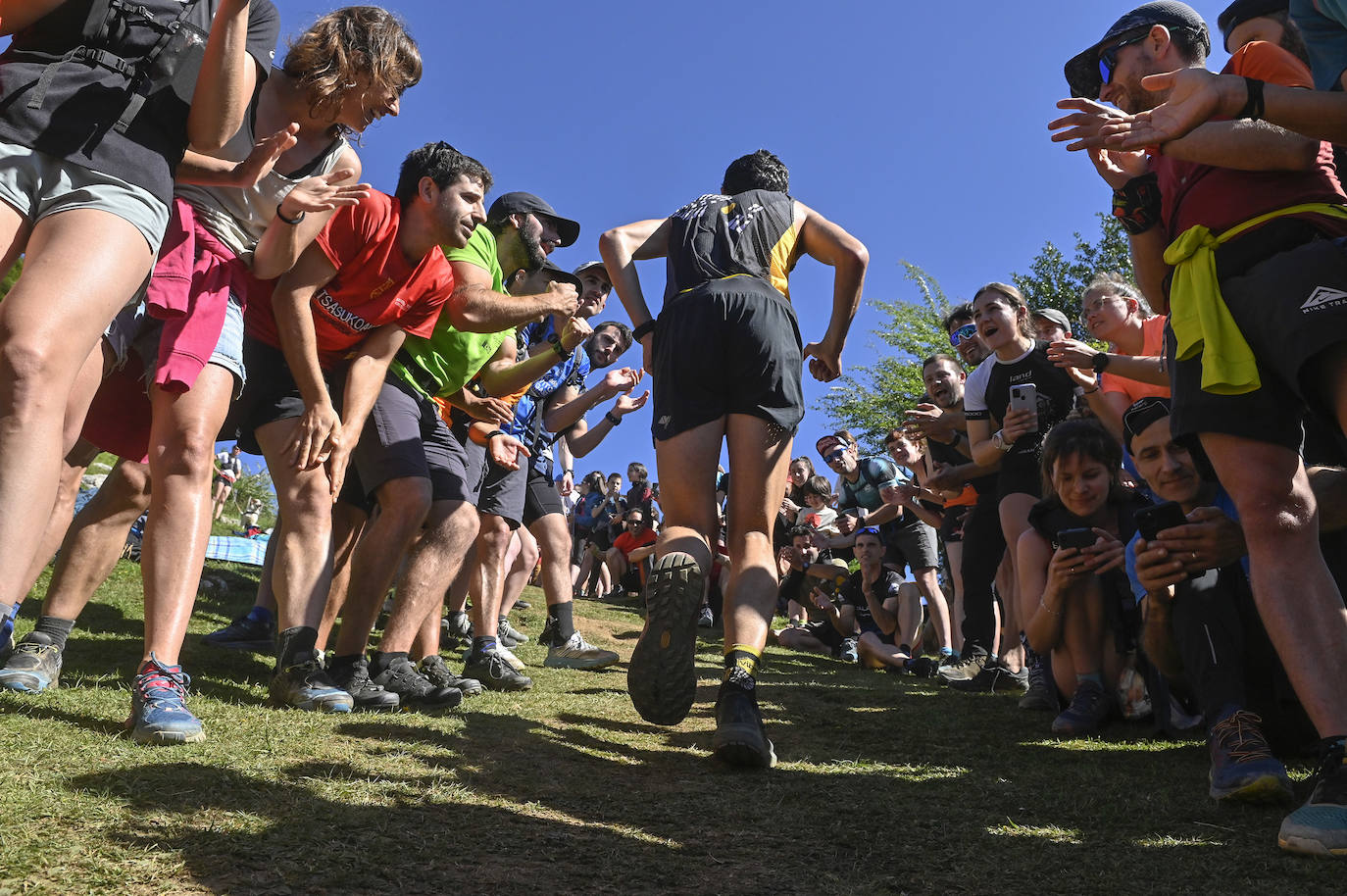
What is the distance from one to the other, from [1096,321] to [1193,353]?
2785mm

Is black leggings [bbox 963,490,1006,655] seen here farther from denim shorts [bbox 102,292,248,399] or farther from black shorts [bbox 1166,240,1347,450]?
denim shorts [bbox 102,292,248,399]

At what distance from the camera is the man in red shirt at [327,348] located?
127 inches

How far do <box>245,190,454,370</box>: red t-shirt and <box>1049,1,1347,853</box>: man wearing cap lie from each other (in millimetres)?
2323

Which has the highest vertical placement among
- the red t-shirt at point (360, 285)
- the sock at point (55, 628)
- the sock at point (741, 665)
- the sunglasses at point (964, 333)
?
the sunglasses at point (964, 333)

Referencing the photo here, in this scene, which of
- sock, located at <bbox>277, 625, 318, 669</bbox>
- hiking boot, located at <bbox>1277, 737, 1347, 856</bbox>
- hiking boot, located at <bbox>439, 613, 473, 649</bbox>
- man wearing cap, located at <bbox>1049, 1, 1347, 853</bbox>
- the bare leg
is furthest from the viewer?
hiking boot, located at <bbox>439, 613, 473, 649</bbox>

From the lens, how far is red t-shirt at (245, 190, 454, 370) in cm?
355

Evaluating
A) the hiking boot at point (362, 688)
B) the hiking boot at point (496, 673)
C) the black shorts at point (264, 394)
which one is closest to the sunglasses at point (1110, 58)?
the black shorts at point (264, 394)

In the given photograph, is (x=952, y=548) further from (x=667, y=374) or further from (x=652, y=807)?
(x=652, y=807)

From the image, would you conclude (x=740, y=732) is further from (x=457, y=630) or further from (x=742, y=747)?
(x=457, y=630)

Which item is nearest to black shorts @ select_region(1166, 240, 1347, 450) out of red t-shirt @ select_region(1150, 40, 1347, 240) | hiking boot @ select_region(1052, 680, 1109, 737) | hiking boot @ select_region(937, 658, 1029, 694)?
red t-shirt @ select_region(1150, 40, 1347, 240)

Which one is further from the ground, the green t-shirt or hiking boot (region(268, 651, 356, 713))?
the green t-shirt

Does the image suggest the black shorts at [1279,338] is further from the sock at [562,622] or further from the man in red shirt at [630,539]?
the man in red shirt at [630,539]

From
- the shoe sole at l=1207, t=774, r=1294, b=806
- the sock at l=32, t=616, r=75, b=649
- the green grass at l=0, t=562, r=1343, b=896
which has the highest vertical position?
the sock at l=32, t=616, r=75, b=649

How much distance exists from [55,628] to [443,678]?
1.34 m
